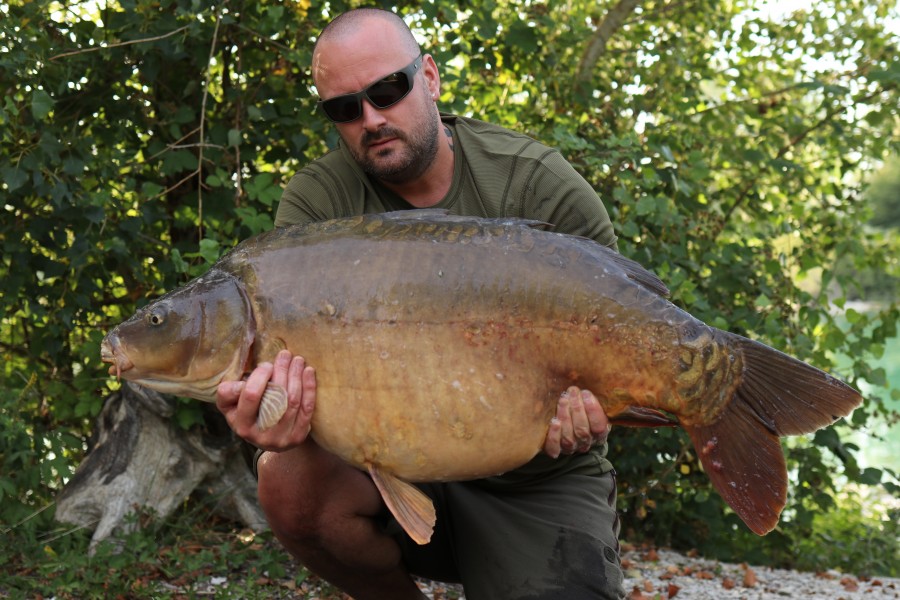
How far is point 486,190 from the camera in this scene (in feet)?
7.74

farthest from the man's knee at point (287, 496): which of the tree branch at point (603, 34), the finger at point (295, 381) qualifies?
the tree branch at point (603, 34)

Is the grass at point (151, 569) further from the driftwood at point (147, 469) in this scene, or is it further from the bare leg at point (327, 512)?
the bare leg at point (327, 512)

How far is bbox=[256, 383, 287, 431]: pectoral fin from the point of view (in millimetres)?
1842

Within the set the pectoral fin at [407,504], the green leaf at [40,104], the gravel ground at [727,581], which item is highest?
the green leaf at [40,104]

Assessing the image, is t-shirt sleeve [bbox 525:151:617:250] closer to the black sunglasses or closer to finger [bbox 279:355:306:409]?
the black sunglasses

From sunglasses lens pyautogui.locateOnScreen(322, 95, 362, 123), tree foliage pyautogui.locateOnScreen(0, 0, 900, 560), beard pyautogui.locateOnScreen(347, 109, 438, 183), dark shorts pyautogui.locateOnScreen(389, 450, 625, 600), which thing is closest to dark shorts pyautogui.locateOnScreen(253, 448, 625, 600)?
dark shorts pyautogui.locateOnScreen(389, 450, 625, 600)

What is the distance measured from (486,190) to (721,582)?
1.78 m

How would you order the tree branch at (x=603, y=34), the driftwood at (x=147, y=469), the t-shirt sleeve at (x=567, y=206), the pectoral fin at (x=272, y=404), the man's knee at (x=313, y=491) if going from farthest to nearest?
the tree branch at (x=603, y=34), the driftwood at (x=147, y=469), the t-shirt sleeve at (x=567, y=206), the man's knee at (x=313, y=491), the pectoral fin at (x=272, y=404)

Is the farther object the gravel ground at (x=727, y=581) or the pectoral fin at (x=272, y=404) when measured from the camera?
the gravel ground at (x=727, y=581)

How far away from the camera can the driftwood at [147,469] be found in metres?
3.26

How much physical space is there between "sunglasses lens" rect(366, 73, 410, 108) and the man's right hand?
66cm

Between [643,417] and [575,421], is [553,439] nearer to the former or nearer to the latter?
[575,421]

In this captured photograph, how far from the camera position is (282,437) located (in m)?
1.92

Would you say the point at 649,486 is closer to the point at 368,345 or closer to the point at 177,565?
the point at 177,565
